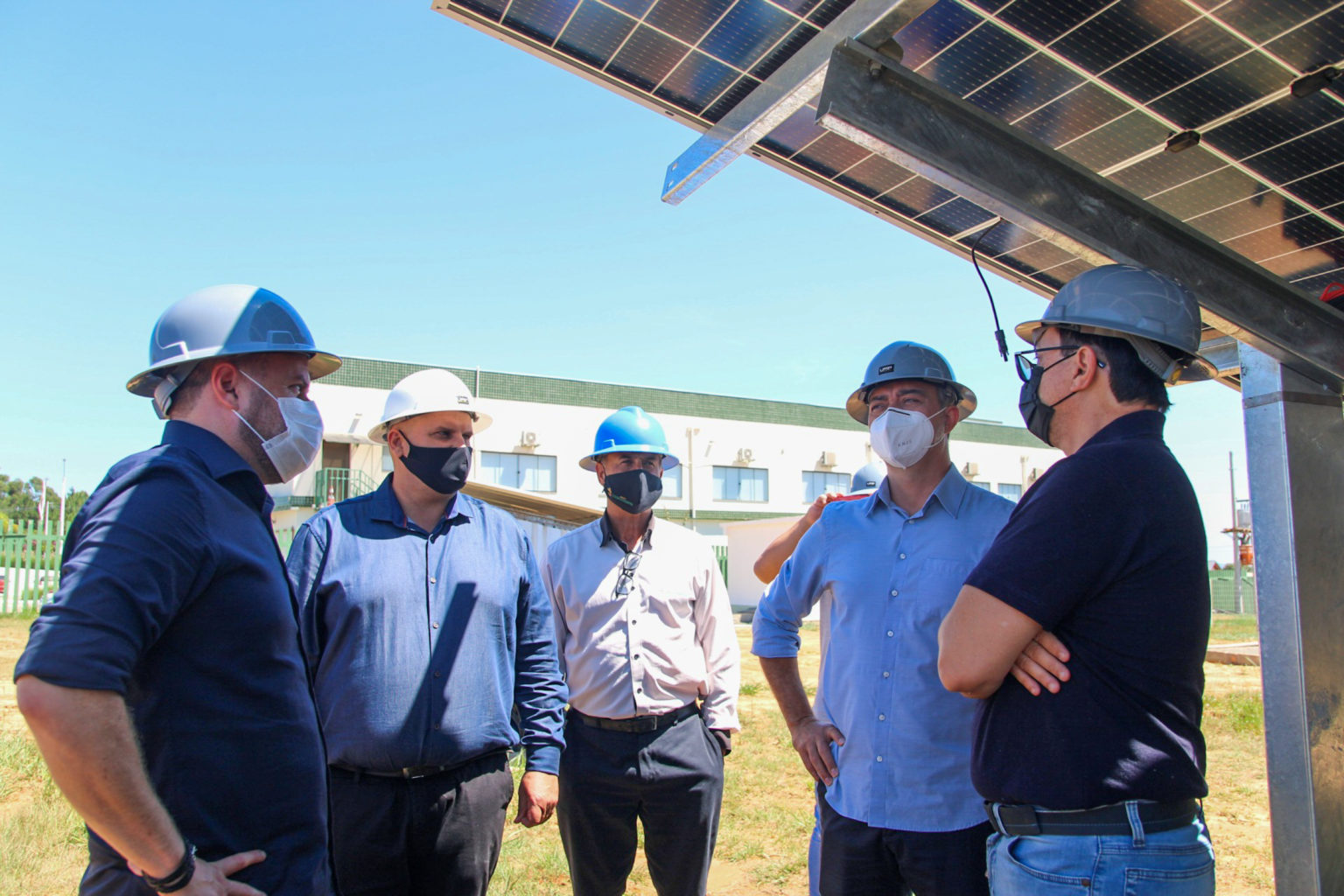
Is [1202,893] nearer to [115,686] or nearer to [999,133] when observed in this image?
[999,133]

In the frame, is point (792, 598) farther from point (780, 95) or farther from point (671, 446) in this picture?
point (671, 446)

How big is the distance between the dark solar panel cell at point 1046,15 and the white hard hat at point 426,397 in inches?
103

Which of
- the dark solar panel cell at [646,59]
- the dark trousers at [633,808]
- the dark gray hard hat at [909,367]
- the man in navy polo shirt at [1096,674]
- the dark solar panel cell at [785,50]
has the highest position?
the dark solar panel cell at [646,59]

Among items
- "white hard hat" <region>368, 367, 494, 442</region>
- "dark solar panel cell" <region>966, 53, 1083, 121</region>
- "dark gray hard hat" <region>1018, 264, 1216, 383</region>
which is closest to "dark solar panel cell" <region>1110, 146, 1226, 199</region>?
"dark solar panel cell" <region>966, 53, 1083, 121</region>

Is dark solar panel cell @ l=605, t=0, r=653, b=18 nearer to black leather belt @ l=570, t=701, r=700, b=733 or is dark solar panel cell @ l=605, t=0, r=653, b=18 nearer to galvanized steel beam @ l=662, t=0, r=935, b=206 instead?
galvanized steel beam @ l=662, t=0, r=935, b=206

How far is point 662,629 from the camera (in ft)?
14.2

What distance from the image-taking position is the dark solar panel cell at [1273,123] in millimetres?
3246

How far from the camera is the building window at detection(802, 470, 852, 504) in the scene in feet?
130

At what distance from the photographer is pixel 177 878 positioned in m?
1.82

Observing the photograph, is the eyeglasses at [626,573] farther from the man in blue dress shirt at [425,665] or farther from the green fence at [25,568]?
the green fence at [25,568]

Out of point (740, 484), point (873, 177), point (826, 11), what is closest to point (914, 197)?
point (873, 177)

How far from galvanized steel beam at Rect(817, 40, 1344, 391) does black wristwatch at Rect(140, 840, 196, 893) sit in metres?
2.44

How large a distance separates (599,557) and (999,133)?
8.91 ft

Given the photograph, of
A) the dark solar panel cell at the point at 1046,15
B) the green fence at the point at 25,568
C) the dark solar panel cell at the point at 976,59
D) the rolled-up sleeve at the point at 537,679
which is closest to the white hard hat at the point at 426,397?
the rolled-up sleeve at the point at 537,679
